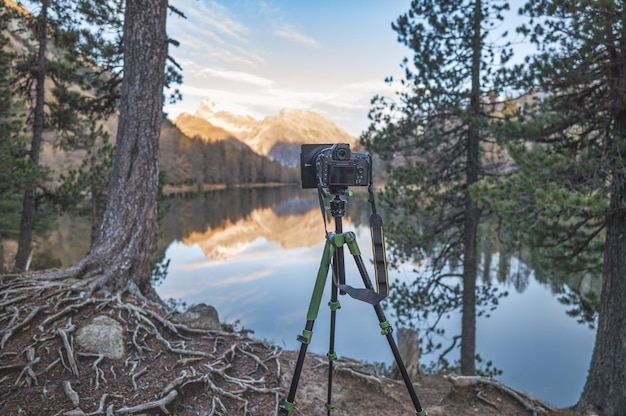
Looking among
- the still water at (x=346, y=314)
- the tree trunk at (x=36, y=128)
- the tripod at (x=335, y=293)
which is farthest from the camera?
the still water at (x=346, y=314)

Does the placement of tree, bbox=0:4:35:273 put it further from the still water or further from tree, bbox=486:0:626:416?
tree, bbox=486:0:626:416

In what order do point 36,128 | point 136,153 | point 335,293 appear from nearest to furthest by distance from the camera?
point 335,293, point 136,153, point 36,128

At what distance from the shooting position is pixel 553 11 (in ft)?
16.3

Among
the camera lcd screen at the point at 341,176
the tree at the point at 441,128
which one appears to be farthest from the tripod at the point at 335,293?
the tree at the point at 441,128

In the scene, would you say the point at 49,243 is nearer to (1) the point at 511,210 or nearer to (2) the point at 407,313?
(2) the point at 407,313

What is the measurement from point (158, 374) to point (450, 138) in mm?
7578

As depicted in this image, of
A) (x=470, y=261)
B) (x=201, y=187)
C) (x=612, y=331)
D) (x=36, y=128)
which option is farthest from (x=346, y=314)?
(x=201, y=187)

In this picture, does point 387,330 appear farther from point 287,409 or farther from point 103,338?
point 103,338

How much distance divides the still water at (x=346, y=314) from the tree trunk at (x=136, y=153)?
153 inches

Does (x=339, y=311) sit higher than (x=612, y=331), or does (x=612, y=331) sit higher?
(x=612, y=331)

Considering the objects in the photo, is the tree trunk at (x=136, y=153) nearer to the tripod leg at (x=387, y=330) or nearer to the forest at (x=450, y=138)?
the forest at (x=450, y=138)

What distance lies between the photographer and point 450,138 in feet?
27.8

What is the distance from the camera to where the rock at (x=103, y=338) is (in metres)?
3.43

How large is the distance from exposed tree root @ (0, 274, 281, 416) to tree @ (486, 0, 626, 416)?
154 inches
